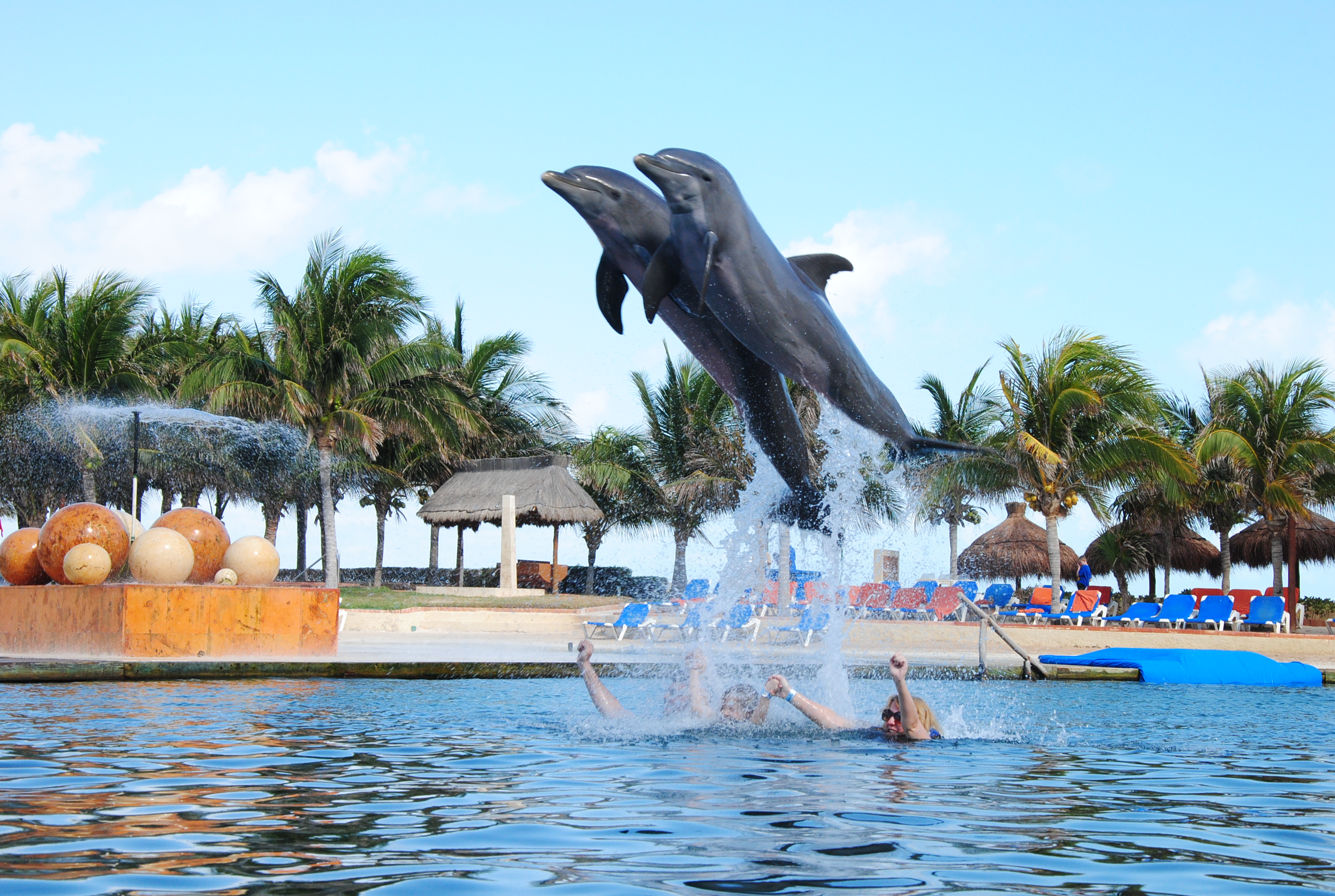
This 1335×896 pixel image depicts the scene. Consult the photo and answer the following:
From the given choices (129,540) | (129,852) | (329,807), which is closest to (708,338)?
(329,807)

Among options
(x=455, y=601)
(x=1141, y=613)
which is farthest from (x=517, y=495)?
(x=1141, y=613)

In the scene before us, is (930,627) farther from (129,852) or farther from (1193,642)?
(129,852)

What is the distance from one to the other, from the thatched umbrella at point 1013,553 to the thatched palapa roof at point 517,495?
12.7 m

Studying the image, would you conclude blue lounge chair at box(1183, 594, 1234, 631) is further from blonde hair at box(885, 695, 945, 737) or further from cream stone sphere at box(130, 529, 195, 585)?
cream stone sphere at box(130, 529, 195, 585)

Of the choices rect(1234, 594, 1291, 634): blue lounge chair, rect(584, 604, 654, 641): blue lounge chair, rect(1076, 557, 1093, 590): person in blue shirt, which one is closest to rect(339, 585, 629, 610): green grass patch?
rect(584, 604, 654, 641): blue lounge chair

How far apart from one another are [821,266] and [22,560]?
11.4 metres

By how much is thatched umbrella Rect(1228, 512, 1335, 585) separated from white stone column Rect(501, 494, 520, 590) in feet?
64.4

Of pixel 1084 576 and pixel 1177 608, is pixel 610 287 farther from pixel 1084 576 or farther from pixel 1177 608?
pixel 1084 576

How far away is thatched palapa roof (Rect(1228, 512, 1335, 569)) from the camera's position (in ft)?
112

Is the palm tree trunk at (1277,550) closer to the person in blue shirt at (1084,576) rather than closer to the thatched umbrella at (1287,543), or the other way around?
the thatched umbrella at (1287,543)

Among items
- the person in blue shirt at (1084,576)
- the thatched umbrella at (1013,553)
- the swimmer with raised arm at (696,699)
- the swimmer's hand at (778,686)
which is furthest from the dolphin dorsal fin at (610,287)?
the thatched umbrella at (1013,553)

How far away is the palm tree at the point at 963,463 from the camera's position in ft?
87.2

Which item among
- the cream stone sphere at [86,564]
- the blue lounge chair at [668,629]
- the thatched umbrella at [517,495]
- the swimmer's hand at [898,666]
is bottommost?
the blue lounge chair at [668,629]

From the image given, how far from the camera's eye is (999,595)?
89.4 feet
